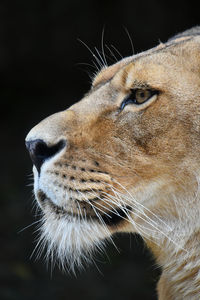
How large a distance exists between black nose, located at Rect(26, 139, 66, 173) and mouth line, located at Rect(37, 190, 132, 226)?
0.20 metres

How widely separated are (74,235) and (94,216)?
19 cm

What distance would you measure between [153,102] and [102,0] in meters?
7.60

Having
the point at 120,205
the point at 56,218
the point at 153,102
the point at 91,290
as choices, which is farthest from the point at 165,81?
the point at 91,290

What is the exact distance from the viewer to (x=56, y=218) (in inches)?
136

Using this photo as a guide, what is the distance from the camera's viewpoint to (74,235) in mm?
3465

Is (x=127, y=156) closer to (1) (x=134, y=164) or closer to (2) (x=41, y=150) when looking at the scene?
(1) (x=134, y=164)

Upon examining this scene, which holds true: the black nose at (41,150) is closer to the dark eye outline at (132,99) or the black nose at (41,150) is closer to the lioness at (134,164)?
the lioness at (134,164)

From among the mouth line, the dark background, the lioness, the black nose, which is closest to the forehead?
the lioness

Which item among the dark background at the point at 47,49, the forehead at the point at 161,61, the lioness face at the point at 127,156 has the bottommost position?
the dark background at the point at 47,49

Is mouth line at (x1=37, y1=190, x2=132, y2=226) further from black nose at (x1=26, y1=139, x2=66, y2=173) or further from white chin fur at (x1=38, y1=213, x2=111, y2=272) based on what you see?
black nose at (x1=26, y1=139, x2=66, y2=173)

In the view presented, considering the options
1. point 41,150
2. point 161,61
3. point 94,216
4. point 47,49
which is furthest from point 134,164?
point 47,49

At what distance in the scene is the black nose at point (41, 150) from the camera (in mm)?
3283

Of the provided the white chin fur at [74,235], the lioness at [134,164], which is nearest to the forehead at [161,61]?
the lioness at [134,164]

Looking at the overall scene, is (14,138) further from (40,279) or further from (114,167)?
(114,167)
